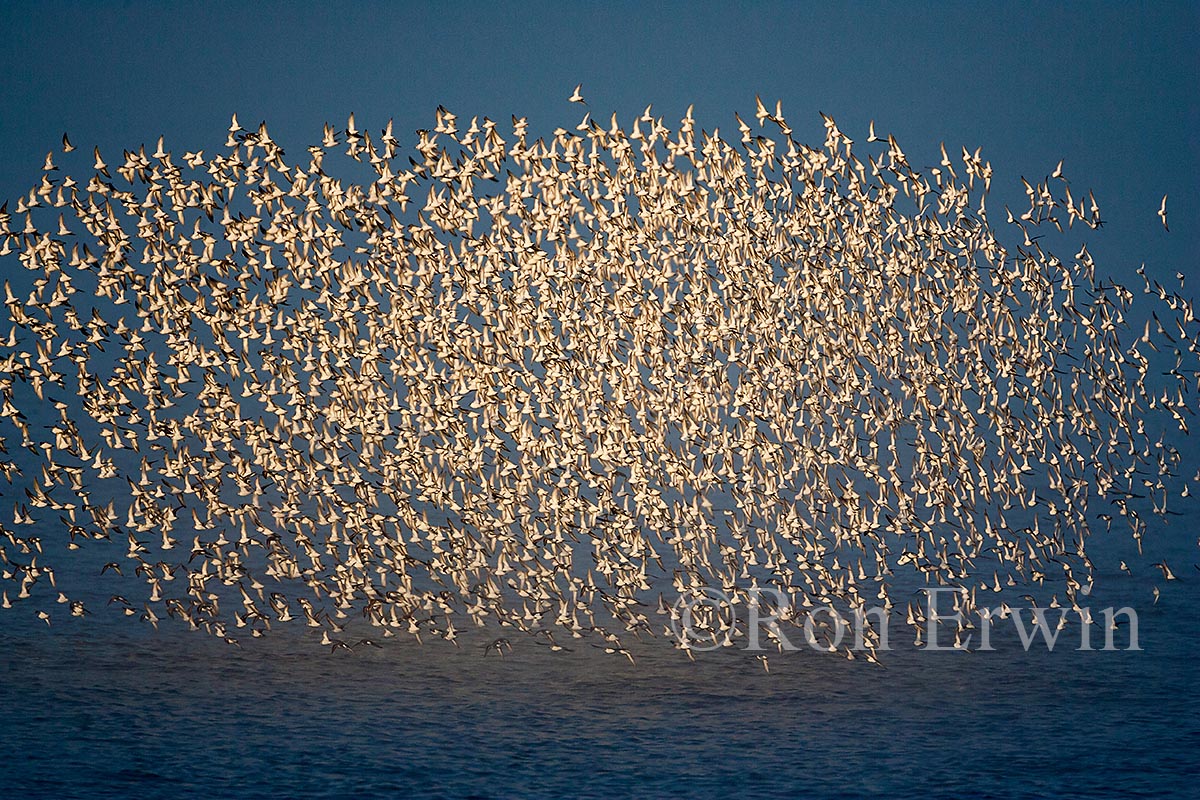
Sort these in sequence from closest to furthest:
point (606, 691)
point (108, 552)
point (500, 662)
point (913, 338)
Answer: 1. point (606, 691)
2. point (500, 662)
3. point (913, 338)
4. point (108, 552)

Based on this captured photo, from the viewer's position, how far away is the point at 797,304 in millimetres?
7188

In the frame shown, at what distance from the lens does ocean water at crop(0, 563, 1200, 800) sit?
533 centimetres

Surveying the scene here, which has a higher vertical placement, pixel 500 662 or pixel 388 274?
pixel 388 274

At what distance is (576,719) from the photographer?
605 centimetres

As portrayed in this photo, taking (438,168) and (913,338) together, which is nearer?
(438,168)

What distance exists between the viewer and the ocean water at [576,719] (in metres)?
5.33

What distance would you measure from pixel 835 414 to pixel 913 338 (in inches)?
23.1

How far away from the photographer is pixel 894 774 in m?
5.42

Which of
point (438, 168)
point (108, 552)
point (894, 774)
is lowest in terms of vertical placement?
point (894, 774)

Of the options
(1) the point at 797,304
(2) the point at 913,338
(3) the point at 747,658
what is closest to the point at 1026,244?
(2) the point at 913,338

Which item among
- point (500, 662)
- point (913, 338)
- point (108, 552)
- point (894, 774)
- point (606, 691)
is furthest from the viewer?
point (108, 552)

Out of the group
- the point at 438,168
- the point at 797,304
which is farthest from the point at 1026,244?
the point at 438,168

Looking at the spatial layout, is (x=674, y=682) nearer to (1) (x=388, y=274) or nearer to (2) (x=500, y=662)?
(2) (x=500, y=662)

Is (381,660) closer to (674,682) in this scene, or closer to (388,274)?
(674,682)
